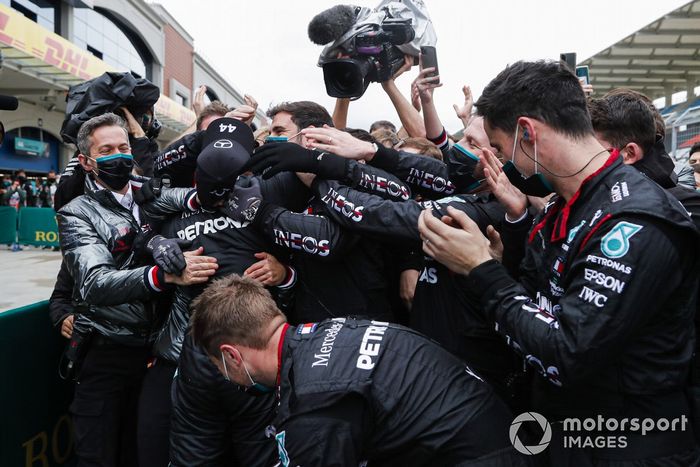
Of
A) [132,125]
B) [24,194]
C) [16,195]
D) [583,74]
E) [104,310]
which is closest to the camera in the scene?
[583,74]

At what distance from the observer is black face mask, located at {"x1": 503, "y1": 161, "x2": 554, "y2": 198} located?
1465 mm

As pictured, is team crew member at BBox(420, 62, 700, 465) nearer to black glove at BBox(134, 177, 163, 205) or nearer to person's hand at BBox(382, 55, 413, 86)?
person's hand at BBox(382, 55, 413, 86)

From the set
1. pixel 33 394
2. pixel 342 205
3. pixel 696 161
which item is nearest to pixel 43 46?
pixel 33 394

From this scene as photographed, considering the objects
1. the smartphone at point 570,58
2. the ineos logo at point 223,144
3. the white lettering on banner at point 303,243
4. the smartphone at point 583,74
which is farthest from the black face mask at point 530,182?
the ineos logo at point 223,144

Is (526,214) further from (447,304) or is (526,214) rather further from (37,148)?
(37,148)

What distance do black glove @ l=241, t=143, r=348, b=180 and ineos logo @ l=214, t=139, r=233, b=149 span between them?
0.37ft

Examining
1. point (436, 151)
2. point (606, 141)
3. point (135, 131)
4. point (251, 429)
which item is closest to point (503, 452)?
point (251, 429)

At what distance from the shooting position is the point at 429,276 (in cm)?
199

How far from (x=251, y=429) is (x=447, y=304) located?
1.01m

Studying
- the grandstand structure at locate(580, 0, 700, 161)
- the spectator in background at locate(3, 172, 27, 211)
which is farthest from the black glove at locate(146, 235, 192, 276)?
the grandstand structure at locate(580, 0, 700, 161)

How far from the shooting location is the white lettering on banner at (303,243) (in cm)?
199

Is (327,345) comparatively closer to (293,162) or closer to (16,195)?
(293,162)

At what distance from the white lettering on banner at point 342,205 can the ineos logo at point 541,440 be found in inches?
35.2

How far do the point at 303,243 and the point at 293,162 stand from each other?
0.34 m
